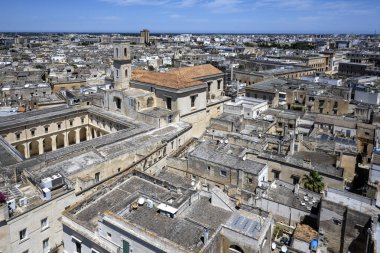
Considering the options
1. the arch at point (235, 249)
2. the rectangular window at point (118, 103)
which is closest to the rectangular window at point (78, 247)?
the arch at point (235, 249)

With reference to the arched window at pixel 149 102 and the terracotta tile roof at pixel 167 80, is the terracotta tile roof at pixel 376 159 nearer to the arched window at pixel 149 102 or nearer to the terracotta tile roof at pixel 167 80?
the terracotta tile roof at pixel 167 80

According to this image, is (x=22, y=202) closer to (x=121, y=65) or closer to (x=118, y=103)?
(x=118, y=103)

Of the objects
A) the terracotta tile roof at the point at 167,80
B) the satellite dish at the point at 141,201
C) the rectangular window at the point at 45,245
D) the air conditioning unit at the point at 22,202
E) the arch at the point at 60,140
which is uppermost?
the terracotta tile roof at the point at 167,80

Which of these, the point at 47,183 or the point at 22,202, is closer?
the point at 22,202

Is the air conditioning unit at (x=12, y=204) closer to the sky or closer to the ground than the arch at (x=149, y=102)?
closer to the ground

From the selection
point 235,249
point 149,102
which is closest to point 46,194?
point 235,249

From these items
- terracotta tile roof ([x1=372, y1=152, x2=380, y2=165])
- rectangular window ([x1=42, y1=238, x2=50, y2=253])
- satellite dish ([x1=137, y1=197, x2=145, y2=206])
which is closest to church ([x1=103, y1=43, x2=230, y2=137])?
rectangular window ([x1=42, y1=238, x2=50, y2=253])
